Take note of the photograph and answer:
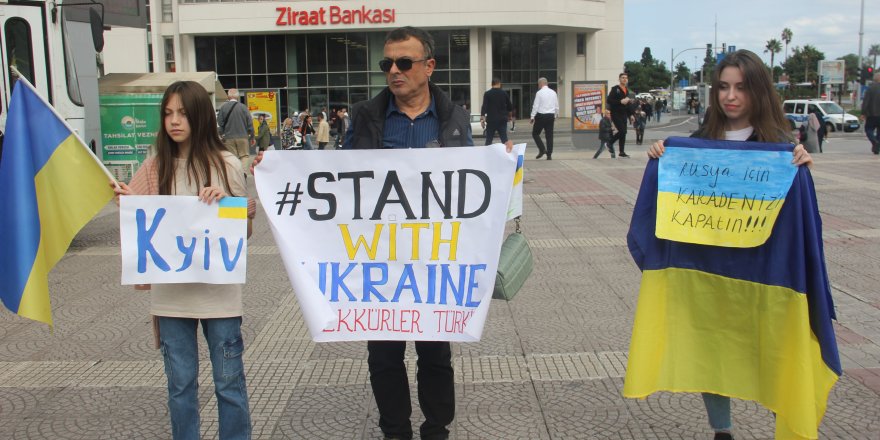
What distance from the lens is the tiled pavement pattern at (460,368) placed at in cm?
408

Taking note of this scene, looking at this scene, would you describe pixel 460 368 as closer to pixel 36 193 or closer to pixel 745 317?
pixel 745 317

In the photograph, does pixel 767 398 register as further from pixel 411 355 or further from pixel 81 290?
pixel 81 290

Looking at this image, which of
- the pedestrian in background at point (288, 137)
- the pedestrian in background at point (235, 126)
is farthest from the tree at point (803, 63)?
the pedestrian in background at point (235, 126)

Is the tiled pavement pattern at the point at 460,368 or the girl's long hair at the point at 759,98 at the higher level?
the girl's long hair at the point at 759,98

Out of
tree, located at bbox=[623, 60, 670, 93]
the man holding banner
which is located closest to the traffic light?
the man holding banner

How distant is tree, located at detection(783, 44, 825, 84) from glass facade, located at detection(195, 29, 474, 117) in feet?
196

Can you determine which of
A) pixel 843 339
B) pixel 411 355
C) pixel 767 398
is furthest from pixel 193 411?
pixel 843 339

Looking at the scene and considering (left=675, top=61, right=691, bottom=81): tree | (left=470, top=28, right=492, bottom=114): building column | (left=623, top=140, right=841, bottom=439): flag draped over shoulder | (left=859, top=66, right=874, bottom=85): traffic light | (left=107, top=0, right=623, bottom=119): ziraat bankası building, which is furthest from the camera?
(left=675, top=61, right=691, bottom=81): tree

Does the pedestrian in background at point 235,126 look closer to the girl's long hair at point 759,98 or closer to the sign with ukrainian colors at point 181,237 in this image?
the sign with ukrainian colors at point 181,237

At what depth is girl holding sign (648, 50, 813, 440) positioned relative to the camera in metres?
3.43

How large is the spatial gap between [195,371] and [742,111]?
253 centimetres

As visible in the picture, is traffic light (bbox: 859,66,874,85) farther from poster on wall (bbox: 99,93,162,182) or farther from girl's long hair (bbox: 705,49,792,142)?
girl's long hair (bbox: 705,49,792,142)

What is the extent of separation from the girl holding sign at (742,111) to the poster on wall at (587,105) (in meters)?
18.6

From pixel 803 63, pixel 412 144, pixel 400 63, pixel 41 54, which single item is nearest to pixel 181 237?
pixel 412 144
